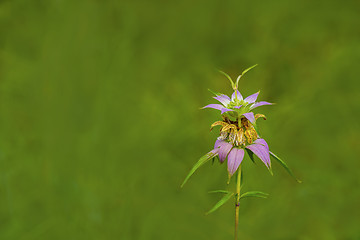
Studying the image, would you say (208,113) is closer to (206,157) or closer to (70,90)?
(70,90)

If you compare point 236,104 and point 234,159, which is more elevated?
point 236,104

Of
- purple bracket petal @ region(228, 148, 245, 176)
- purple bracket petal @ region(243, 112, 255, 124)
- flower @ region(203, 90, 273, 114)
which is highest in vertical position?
flower @ region(203, 90, 273, 114)

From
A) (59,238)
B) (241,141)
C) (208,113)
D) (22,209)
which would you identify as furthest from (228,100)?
(22,209)

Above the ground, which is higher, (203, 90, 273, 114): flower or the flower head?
(203, 90, 273, 114): flower
